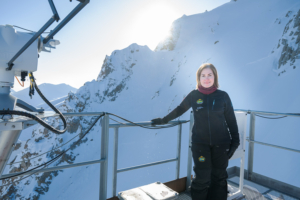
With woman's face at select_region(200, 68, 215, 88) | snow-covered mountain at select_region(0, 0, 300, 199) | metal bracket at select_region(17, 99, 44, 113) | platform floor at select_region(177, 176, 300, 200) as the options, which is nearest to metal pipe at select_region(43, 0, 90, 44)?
metal bracket at select_region(17, 99, 44, 113)

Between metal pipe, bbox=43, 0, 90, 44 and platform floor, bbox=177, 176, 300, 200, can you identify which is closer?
metal pipe, bbox=43, 0, 90, 44

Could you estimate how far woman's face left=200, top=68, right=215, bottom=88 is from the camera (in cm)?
202

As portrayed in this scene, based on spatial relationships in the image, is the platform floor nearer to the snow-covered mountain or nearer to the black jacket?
the black jacket

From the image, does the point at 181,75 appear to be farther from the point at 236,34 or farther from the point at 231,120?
the point at 231,120

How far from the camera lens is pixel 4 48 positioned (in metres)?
1.27

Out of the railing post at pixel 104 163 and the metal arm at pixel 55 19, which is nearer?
the metal arm at pixel 55 19

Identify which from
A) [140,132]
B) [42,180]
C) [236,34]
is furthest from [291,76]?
[42,180]

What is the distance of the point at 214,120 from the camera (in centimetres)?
195

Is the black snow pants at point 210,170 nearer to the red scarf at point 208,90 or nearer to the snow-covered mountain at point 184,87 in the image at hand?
the red scarf at point 208,90

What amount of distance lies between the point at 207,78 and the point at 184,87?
1317 inches

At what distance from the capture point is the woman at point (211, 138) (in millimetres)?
1926

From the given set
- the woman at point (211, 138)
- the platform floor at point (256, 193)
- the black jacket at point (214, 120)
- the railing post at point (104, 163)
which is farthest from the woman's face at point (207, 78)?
the platform floor at point (256, 193)

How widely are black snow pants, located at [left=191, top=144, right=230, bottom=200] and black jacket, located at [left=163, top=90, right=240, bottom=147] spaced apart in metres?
0.09

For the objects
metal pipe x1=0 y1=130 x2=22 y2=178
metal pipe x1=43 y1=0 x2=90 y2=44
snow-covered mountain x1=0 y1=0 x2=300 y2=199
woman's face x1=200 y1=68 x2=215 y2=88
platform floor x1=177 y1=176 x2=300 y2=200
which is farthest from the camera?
snow-covered mountain x1=0 y1=0 x2=300 y2=199
